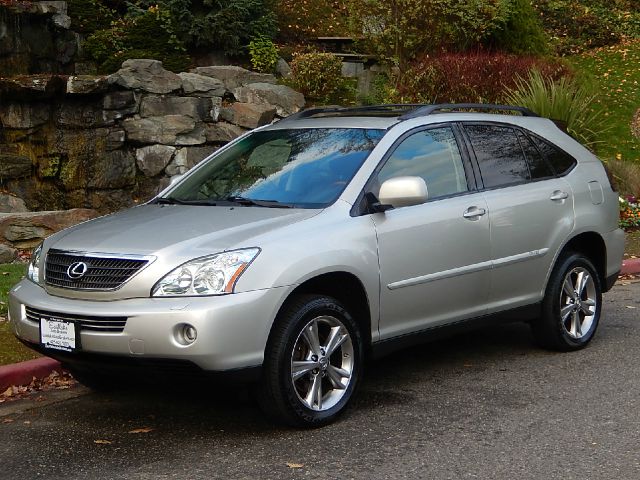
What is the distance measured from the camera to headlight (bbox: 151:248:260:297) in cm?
525

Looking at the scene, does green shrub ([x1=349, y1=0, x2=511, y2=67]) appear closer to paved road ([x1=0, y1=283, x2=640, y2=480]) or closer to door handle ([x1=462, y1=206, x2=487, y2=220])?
paved road ([x1=0, y1=283, x2=640, y2=480])

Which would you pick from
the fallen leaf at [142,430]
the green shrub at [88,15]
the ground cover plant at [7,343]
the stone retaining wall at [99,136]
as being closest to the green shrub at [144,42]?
the green shrub at [88,15]

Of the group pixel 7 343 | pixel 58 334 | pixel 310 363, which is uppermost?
pixel 58 334

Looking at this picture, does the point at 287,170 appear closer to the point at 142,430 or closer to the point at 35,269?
the point at 35,269

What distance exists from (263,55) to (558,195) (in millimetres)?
10630

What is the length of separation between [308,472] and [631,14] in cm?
2352

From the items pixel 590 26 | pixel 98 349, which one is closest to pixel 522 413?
pixel 98 349

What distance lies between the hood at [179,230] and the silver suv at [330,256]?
0.05 ft

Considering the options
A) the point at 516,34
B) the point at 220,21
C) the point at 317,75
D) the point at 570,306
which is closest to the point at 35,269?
the point at 570,306

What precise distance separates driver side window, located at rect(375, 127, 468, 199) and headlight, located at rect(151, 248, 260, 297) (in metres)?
1.31

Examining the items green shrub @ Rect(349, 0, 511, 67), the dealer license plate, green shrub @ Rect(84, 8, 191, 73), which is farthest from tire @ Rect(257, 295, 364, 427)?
green shrub @ Rect(349, 0, 511, 67)

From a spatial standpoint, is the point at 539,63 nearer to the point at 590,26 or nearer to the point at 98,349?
the point at 590,26

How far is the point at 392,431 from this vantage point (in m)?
5.61

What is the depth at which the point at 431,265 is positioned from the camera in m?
6.27
